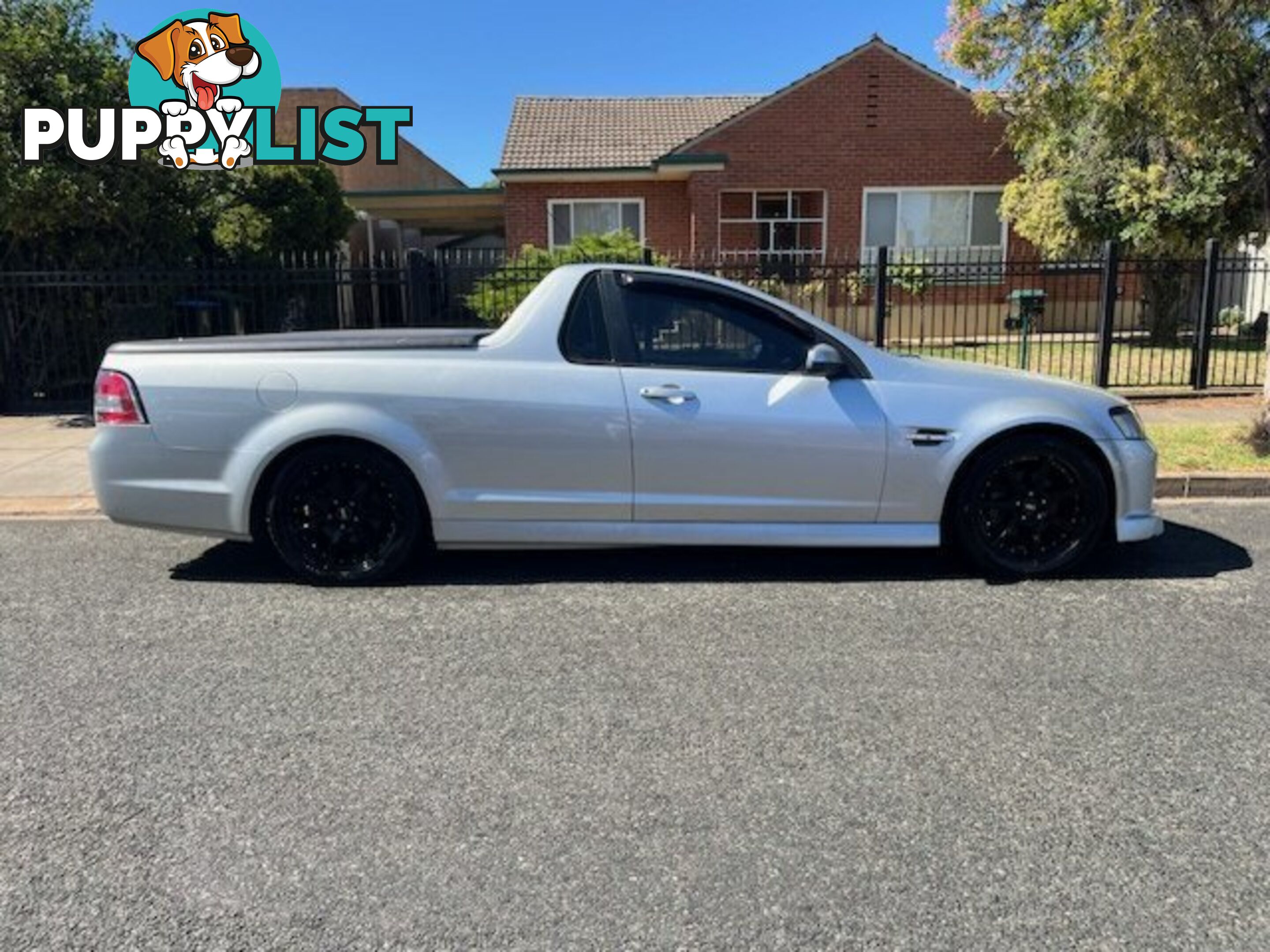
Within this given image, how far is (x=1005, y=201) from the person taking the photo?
1780 cm

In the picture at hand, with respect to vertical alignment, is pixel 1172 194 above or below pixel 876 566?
above

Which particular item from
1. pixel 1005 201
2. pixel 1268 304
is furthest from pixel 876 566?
pixel 1268 304

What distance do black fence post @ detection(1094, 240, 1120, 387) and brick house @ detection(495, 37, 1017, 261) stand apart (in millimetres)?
7887

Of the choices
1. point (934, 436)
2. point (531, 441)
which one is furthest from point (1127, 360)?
point (531, 441)

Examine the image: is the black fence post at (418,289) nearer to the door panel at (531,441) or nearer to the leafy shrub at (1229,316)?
the door panel at (531,441)

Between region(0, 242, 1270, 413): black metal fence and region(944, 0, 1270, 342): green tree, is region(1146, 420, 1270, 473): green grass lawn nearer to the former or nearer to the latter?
region(944, 0, 1270, 342): green tree

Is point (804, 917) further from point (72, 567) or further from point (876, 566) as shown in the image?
point (72, 567)

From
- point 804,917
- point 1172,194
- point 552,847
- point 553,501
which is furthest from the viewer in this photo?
point 1172,194

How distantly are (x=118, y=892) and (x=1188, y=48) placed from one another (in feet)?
26.0

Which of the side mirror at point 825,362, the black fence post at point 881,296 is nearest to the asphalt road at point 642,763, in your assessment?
the side mirror at point 825,362

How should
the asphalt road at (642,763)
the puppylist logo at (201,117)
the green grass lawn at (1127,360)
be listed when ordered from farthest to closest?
the green grass lawn at (1127,360)
the puppylist logo at (201,117)
the asphalt road at (642,763)

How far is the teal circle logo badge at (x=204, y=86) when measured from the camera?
11.7 metres

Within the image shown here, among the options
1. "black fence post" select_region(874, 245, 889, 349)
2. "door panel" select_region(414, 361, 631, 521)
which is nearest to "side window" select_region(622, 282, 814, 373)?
"door panel" select_region(414, 361, 631, 521)

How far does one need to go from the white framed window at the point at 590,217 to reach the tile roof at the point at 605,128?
32.7 inches
